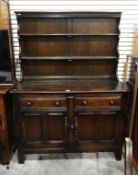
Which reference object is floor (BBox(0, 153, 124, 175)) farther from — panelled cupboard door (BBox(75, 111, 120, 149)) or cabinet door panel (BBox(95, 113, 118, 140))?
cabinet door panel (BBox(95, 113, 118, 140))

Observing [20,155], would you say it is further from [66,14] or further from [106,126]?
[66,14]

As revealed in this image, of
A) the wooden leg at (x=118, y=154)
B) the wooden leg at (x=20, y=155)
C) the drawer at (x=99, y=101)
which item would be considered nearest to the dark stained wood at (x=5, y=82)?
the wooden leg at (x=20, y=155)

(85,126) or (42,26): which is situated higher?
(42,26)

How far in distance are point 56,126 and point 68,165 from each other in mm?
512

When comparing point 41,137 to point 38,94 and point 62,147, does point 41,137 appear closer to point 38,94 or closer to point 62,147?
point 62,147

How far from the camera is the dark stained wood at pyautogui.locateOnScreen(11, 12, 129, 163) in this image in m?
2.16

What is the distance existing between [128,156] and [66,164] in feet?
4.79

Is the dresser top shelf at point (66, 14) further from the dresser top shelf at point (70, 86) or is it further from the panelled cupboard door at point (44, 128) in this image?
the panelled cupboard door at point (44, 128)

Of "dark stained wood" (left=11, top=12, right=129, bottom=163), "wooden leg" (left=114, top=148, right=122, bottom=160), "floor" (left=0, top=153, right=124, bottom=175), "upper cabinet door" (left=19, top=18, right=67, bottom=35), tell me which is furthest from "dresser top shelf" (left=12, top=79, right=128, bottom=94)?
"floor" (left=0, top=153, right=124, bottom=175)

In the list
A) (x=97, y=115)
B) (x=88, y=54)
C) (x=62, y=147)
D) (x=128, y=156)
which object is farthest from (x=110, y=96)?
(x=128, y=156)

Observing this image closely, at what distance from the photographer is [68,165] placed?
2301 mm

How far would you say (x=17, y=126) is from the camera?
2217 mm

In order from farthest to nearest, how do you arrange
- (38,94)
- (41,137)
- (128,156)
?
(41,137), (38,94), (128,156)

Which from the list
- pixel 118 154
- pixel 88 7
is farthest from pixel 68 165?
pixel 88 7
